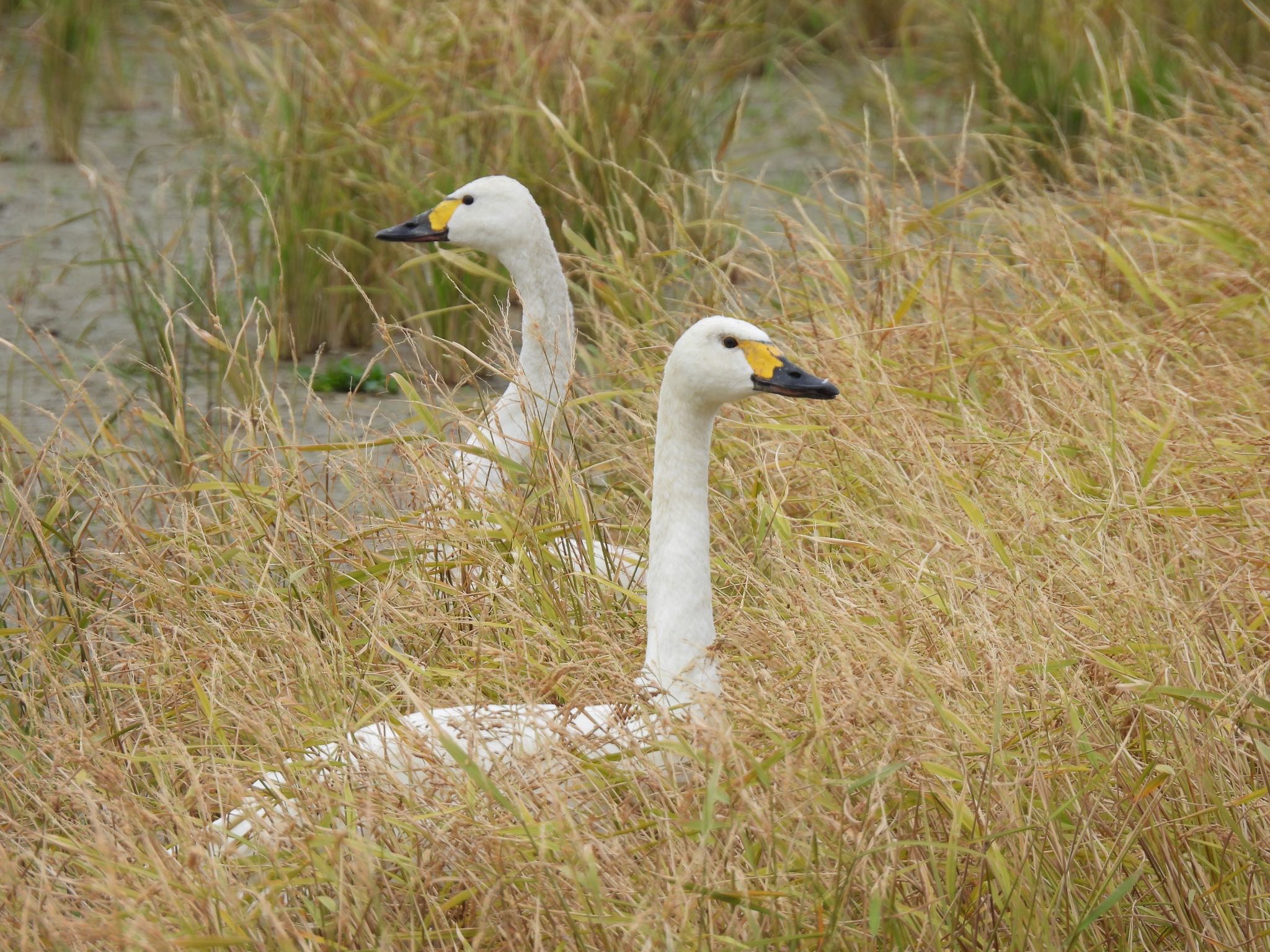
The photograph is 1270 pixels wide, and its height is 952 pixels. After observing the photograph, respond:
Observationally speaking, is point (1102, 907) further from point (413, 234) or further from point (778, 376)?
point (413, 234)

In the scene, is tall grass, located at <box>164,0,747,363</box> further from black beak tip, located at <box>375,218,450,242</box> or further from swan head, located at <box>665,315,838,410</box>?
swan head, located at <box>665,315,838,410</box>

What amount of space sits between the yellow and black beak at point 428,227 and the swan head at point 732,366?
4.69 feet

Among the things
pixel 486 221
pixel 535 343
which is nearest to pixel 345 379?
pixel 486 221

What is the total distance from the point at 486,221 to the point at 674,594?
4.80 feet

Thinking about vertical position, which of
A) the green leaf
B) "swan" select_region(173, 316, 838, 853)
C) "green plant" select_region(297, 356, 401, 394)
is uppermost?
"swan" select_region(173, 316, 838, 853)

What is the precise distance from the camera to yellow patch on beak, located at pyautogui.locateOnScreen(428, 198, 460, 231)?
3.71m

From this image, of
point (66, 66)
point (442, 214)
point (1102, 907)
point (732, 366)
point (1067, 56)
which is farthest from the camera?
point (66, 66)

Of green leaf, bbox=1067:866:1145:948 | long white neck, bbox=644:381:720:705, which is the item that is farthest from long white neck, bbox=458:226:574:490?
green leaf, bbox=1067:866:1145:948

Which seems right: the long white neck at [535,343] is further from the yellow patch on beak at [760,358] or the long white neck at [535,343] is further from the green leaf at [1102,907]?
the green leaf at [1102,907]

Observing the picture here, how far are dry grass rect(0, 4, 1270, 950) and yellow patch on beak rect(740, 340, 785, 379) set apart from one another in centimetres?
38

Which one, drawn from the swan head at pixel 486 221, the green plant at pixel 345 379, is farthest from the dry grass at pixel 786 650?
the green plant at pixel 345 379

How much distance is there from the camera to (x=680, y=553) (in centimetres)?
244

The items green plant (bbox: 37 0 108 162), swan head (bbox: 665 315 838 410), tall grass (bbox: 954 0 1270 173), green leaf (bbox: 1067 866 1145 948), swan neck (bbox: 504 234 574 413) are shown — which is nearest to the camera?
green leaf (bbox: 1067 866 1145 948)

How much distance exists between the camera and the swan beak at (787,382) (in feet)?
7.95
